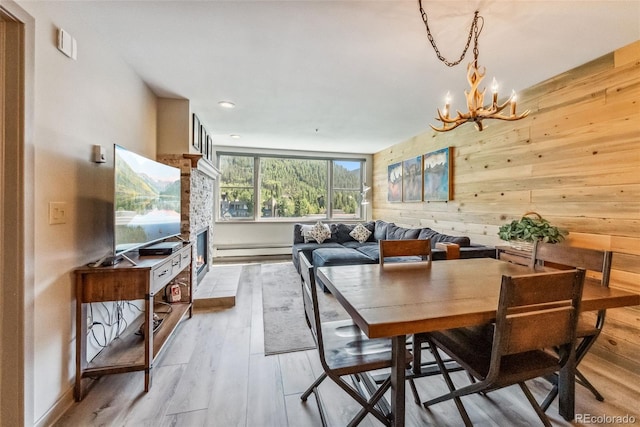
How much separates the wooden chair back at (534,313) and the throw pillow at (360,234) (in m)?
4.21

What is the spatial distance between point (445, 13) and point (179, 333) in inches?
130

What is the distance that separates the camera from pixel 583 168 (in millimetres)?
2361

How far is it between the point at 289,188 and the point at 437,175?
10.8 feet

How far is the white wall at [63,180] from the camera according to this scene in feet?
4.76

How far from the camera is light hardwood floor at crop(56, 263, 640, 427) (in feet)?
5.14

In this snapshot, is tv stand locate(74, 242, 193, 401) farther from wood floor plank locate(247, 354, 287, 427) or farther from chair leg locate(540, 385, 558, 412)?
chair leg locate(540, 385, 558, 412)

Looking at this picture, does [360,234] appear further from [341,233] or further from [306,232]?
[306,232]

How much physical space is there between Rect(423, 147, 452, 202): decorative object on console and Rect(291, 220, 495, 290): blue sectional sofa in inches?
23.0

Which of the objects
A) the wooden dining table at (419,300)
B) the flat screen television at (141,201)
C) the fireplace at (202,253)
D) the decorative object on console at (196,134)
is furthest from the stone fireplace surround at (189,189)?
the wooden dining table at (419,300)

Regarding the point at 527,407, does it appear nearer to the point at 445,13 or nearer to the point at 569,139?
the point at 569,139

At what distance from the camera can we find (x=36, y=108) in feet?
4.66

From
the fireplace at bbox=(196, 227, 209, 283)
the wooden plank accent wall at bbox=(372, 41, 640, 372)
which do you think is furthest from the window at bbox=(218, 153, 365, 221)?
the wooden plank accent wall at bbox=(372, 41, 640, 372)

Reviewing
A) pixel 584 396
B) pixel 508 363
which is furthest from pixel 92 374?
pixel 584 396
